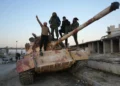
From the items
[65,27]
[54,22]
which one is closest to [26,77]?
[54,22]

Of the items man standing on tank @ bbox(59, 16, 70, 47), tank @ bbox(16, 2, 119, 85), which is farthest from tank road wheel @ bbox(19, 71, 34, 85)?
man standing on tank @ bbox(59, 16, 70, 47)

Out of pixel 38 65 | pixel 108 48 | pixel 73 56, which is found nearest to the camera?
pixel 38 65

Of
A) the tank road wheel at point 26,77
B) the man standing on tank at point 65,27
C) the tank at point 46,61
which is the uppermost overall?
the man standing on tank at point 65,27

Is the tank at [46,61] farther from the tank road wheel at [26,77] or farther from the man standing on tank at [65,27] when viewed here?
the man standing on tank at [65,27]

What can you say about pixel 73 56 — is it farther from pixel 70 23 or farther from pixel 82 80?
pixel 70 23

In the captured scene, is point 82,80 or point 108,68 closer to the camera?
point 82,80

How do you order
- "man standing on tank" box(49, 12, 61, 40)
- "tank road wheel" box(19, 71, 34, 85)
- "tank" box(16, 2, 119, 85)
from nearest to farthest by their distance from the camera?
"tank" box(16, 2, 119, 85)
"tank road wheel" box(19, 71, 34, 85)
"man standing on tank" box(49, 12, 61, 40)

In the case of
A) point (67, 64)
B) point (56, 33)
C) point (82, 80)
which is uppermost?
point (56, 33)

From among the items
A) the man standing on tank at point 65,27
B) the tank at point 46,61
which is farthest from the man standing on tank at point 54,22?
the tank at point 46,61

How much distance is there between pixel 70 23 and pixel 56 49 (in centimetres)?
205

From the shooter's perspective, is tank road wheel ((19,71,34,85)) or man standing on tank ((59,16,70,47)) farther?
man standing on tank ((59,16,70,47))

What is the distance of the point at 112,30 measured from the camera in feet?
59.3

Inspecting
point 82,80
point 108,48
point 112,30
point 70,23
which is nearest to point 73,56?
point 82,80

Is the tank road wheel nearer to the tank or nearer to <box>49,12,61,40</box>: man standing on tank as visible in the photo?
the tank
